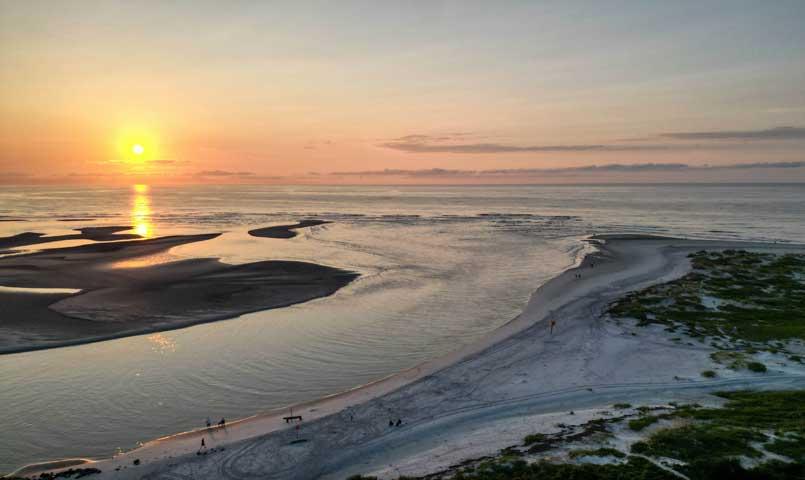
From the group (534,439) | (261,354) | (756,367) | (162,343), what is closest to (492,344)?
(534,439)

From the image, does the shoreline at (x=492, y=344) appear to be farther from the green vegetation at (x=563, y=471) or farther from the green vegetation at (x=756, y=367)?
the green vegetation at (x=563, y=471)

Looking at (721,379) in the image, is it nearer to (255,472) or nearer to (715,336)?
(715,336)

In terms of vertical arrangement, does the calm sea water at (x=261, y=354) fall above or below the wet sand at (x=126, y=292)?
below

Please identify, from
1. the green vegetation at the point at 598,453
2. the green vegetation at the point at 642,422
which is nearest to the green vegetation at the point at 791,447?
the green vegetation at the point at 642,422

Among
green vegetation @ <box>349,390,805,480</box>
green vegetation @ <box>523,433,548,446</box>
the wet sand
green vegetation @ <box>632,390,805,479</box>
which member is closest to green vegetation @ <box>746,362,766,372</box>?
green vegetation @ <box>632,390,805,479</box>

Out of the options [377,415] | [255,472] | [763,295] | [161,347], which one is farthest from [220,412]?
[763,295]

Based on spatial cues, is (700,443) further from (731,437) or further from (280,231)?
(280,231)

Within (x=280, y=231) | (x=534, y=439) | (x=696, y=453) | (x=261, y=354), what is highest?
(x=280, y=231)

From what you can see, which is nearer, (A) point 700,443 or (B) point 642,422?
(A) point 700,443
